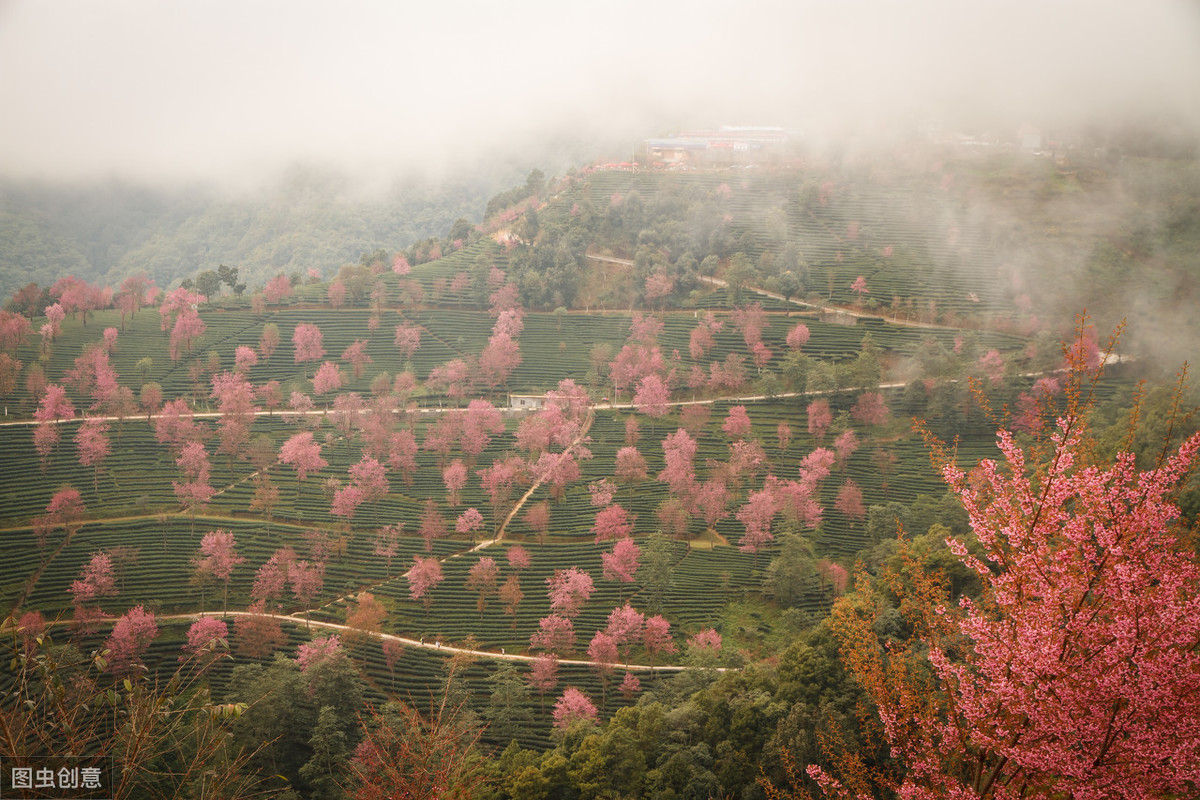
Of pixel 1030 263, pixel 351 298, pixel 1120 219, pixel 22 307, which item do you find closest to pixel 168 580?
pixel 351 298

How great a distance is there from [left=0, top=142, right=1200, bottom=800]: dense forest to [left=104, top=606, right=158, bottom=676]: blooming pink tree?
115 millimetres

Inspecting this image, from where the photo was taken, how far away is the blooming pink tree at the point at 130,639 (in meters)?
24.6

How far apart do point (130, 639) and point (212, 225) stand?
57320 millimetres

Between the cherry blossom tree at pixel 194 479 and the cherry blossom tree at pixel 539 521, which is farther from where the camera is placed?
the cherry blossom tree at pixel 194 479

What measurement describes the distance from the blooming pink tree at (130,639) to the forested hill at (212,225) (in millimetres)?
40978

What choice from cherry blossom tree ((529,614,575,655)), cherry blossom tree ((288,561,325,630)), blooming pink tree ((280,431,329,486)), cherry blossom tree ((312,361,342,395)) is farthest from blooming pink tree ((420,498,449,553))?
cherry blossom tree ((312,361,342,395))

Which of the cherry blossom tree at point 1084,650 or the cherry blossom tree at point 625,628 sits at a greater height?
the cherry blossom tree at point 1084,650

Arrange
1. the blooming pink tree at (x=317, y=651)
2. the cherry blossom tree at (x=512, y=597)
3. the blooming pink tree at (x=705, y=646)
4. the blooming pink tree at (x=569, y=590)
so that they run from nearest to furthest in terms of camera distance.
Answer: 1. the blooming pink tree at (x=317, y=651)
2. the blooming pink tree at (x=705, y=646)
3. the blooming pink tree at (x=569, y=590)
4. the cherry blossom tree at (x=512, y=597)

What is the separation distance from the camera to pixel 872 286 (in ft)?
133

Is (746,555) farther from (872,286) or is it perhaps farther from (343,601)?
(872,286)

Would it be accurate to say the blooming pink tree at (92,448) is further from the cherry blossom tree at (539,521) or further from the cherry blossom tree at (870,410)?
the cherry blossom tree at (870,410)

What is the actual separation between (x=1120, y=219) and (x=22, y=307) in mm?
57840

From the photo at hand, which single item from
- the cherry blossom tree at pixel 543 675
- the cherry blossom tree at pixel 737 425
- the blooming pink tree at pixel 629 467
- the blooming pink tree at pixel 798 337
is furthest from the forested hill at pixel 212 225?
the cherry blossom tree at pixel 543 675

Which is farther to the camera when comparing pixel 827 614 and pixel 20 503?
pixel 20 503
